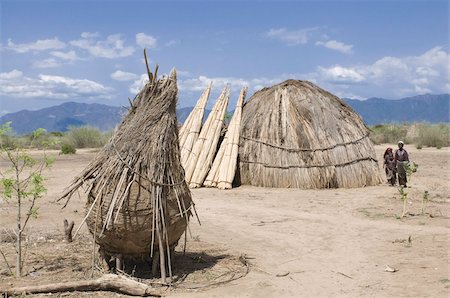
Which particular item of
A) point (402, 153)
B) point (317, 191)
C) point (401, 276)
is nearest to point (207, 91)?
point (317, 191)

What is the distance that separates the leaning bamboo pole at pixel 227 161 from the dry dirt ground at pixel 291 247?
97 cm

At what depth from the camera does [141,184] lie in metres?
5.81

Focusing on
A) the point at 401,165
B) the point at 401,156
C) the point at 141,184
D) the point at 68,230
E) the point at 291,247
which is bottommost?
the point at 291,247

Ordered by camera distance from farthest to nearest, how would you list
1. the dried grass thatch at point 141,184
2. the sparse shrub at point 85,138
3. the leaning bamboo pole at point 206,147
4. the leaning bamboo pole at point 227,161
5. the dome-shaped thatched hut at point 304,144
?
the sparse shrub at point 85,138, the leaning bamboo pole at point 206,147, the leaning bamboo pole at point 227,161, the dome-shaped thatched hut at point 304,144, the dried grass thatch at point 141,184

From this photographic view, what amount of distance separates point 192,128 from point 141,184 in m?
8.85

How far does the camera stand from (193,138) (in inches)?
566

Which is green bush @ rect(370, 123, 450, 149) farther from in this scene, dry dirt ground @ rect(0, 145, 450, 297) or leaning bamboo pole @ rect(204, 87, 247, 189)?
dry dirt ground @ rect(0, 145, 450, 297)

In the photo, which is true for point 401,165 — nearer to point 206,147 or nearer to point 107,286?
point 206,147

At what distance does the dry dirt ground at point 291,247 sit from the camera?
19.6 ft

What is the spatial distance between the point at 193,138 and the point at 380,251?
25.4 feet

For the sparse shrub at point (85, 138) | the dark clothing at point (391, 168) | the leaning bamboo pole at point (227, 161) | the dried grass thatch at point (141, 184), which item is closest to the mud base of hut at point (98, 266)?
the dried grass thatch at point (141, 184)

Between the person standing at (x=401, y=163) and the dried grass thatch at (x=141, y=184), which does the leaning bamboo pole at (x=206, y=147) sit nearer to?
the person standing at (x=401, y=163)

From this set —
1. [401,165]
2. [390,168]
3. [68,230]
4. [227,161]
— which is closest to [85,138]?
[227,161]

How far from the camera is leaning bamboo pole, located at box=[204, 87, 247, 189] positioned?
13680mm
